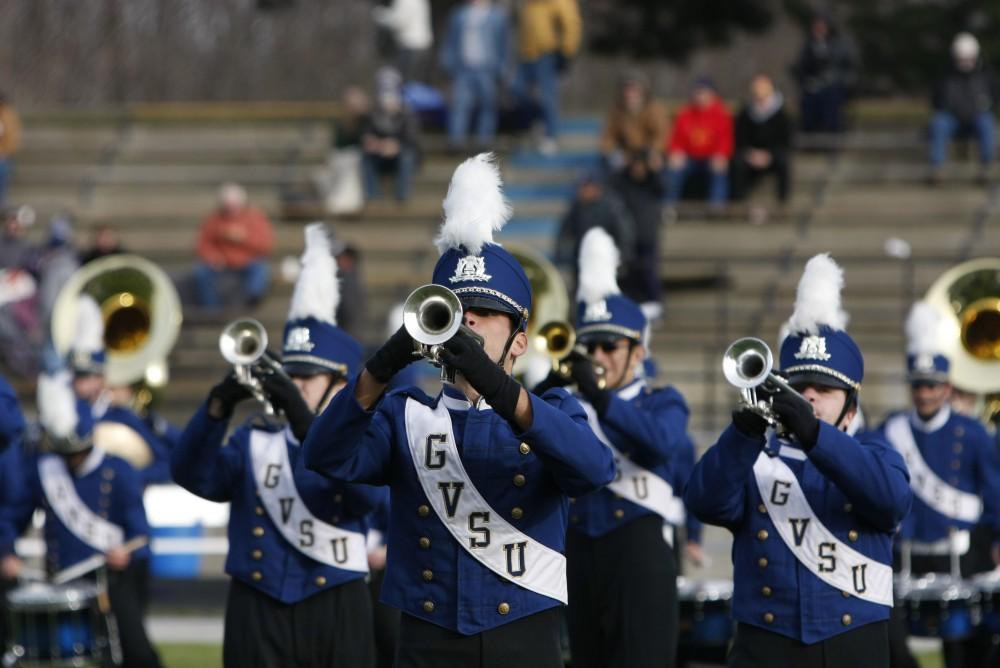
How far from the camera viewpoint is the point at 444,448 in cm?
577

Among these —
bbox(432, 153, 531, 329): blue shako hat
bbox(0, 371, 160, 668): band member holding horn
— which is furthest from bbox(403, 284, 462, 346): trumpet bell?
bbox(0, 371, 160, 668): band member holding horn

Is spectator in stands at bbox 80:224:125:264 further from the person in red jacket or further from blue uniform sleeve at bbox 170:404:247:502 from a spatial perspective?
blue uniform sleeve at bbox 170:404:247:502

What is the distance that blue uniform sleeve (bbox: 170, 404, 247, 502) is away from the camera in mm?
7062

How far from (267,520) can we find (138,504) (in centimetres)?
305

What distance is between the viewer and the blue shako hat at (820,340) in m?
6.59

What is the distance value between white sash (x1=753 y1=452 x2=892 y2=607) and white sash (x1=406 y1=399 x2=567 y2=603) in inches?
42.9

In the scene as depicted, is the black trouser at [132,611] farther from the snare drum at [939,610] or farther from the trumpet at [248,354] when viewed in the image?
the snare drum at [939,610]

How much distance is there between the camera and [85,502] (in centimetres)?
1008

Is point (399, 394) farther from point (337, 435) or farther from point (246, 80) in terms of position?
point (246, 80)

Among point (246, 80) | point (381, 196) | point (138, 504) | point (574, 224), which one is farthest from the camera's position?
point (246, 80)

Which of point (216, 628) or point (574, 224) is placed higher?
point (574, 224)

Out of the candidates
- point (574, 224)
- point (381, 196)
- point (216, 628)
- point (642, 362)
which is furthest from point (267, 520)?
point (381, 196)

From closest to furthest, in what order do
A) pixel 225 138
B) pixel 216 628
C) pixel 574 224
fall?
pixel 216 628, pixel 574 224, pixel 225 138

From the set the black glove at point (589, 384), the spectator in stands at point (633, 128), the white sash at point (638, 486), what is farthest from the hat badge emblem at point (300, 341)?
the spectator in stands at point (633, 128)
